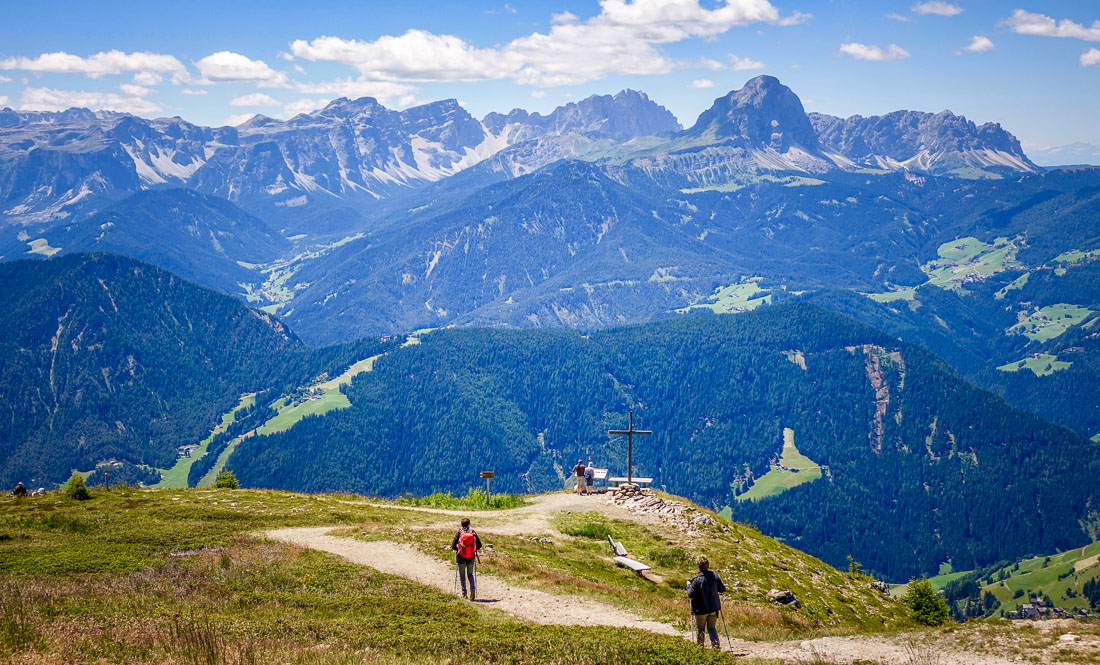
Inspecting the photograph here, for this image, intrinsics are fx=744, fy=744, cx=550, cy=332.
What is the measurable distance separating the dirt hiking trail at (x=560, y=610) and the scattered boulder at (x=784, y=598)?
37.5 feet

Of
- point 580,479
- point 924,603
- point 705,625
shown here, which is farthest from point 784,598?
point 580,479

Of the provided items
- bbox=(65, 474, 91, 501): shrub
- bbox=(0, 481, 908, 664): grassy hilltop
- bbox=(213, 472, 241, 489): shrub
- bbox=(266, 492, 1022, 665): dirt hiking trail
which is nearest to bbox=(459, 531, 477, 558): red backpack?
bbox=(0, 481, 908, 664): grassy hilltop

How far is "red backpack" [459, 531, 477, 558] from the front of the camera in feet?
122

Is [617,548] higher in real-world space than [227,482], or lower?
lower

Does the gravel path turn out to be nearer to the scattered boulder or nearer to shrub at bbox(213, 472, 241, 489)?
the scattered boulder

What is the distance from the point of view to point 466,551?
37219 millimetres

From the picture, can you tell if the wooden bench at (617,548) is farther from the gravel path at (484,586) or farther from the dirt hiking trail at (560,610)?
the gravel path at (484,586)

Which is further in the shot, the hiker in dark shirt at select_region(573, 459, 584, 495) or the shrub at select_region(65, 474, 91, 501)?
the hiker in dark shirt at select_region(573, 459, 584, 495)

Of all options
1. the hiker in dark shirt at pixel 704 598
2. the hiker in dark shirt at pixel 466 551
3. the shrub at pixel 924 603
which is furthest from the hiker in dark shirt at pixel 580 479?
the hiker in dark shirt at pixel 704 598

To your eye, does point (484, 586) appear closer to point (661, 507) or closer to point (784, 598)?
point (784, 598)

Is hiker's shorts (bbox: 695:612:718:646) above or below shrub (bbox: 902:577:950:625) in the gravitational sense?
above

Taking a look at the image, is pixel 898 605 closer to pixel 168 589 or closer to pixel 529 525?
pixel 529 525

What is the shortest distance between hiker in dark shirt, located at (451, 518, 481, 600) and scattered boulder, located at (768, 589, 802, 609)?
20.5m

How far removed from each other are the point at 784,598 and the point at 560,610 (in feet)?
58.5
